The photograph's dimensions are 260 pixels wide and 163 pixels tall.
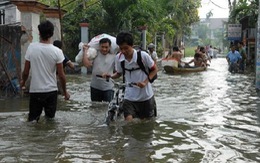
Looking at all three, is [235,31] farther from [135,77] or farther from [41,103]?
[41,103]

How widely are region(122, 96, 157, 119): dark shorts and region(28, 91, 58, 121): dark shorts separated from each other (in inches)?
42.8

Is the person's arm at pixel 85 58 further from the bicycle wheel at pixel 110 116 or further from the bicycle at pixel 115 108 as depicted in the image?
the bicycle wheel at pixel 110 116

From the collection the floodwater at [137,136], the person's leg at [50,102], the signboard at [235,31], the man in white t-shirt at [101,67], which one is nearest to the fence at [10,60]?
the floodwater at [137,136]

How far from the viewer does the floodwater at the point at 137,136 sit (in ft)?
17.4

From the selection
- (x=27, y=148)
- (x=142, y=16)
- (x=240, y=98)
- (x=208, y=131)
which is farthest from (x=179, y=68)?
(x=27, y=148)

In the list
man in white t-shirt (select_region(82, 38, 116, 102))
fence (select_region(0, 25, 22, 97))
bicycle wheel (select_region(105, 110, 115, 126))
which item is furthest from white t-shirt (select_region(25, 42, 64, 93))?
fence (select_region(0, 25, 22, 97))

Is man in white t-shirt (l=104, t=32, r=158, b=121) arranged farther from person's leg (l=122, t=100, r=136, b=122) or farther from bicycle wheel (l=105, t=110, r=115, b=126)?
bicycle wheel (l=105, t=110, r=115, b=126)

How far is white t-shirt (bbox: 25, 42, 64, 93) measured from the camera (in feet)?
20.6

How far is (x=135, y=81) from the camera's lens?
651 cm

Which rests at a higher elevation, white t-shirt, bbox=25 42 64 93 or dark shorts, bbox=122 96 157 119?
white t-shirt, bbox=25 42 64 93

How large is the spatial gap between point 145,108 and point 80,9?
1980cm

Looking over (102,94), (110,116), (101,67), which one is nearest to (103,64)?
(101,67)

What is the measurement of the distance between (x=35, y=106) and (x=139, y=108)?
157cm

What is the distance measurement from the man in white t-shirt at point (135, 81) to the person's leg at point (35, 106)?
3.88 ft
